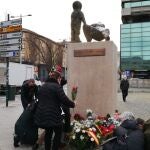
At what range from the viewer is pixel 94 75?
10883mm

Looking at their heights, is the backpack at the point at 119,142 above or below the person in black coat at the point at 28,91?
below

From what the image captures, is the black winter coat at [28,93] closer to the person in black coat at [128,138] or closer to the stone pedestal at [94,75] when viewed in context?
the stone pedestal at [94,75]

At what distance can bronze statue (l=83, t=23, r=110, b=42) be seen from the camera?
1127 cm

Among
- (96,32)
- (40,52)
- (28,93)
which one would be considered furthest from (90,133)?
(40,52)

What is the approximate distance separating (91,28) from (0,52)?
527 inches

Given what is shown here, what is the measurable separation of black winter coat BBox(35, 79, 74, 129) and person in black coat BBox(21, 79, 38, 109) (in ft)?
10.1

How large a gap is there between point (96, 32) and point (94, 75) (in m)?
1.19

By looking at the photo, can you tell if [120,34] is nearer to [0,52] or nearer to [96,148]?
[0,52]

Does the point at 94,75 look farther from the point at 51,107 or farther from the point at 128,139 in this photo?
the point at 128,139

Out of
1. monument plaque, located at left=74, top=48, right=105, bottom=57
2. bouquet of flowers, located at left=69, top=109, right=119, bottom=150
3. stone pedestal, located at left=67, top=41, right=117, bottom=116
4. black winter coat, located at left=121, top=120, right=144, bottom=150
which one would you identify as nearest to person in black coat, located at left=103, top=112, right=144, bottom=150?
black winter coat, located at left=121, top=120, right=144, bottom=150

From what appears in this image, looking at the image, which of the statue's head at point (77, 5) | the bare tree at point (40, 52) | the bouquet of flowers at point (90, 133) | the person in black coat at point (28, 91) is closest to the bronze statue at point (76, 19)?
the statue's head at point (77, 5)

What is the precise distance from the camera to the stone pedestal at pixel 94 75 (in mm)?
10773

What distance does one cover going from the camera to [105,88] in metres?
10.8

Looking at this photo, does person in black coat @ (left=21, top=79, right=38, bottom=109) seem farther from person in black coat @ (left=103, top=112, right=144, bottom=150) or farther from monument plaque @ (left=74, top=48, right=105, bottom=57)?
person in black coat @ (left=103, top=112, right=144, bottom=150)
